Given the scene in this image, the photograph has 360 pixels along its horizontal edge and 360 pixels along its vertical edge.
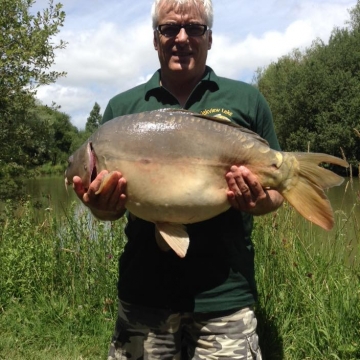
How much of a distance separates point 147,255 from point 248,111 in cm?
74

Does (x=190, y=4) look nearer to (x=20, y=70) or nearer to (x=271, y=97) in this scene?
(x=20, y=70)

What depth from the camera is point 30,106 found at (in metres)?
7.19

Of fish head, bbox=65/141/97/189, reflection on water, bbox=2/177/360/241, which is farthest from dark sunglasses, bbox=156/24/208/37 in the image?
reflection on water, bbox=2/177/360/241

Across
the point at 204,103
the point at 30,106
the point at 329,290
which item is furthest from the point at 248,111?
the point at 30,106

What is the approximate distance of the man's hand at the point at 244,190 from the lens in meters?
1.80

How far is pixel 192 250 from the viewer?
6.48 feet

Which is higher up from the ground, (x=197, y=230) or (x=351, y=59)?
(x=351, y=59)

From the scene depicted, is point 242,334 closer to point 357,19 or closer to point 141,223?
point 141,223

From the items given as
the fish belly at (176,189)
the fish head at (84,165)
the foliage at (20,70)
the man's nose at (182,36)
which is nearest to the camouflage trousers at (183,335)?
the fish belly at (176,189)

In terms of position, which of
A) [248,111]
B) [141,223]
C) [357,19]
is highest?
[357,19]

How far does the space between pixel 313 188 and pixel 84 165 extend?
0.89 metres

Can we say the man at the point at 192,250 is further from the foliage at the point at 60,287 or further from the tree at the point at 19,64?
the tree at the point at 19,64

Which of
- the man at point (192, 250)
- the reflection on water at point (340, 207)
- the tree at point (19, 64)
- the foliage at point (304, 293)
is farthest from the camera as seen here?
the tree at point (19, 64)

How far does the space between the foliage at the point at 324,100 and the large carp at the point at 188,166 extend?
2343 centimetres
